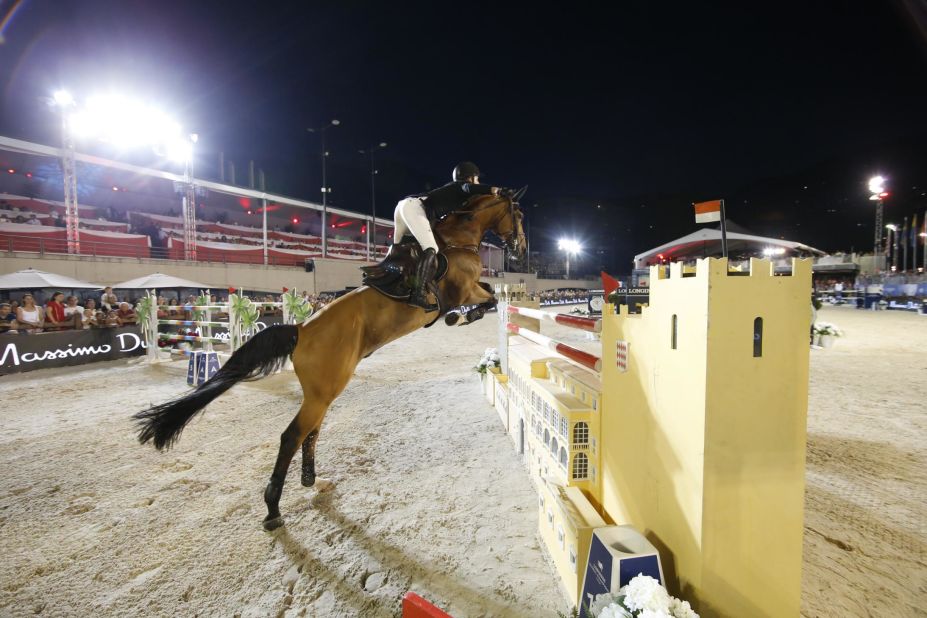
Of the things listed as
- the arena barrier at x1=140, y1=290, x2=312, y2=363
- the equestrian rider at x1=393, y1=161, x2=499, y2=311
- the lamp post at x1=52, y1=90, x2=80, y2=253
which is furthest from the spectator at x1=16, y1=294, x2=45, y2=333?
the equestrian rider at x1=393, y1=161, x2=499, y2=311

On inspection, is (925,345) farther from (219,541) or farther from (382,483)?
(219,541)

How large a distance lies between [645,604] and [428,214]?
2.42 meters

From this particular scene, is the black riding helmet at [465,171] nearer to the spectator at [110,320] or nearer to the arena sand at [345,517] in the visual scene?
the arena sand at [345,517]

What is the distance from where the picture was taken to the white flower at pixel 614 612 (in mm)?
1053

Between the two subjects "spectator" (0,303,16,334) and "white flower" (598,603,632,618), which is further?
"spectator" (0,303,16,334)

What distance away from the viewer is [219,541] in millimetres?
2123

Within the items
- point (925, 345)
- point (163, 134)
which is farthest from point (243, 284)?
point (925, 345)

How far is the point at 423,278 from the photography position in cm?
253

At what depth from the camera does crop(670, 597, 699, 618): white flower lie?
1.04 meters

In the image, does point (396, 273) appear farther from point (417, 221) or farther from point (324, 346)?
point (324, 346)

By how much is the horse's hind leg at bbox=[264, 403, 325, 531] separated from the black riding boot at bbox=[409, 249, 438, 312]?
3.21ft

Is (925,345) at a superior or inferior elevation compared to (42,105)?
inferior

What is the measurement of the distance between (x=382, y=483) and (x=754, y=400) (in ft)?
8.01

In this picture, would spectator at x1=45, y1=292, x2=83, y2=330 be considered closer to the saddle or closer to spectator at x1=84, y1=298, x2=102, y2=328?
spectator at x1=84, y1=298, x2=102, y2=328
